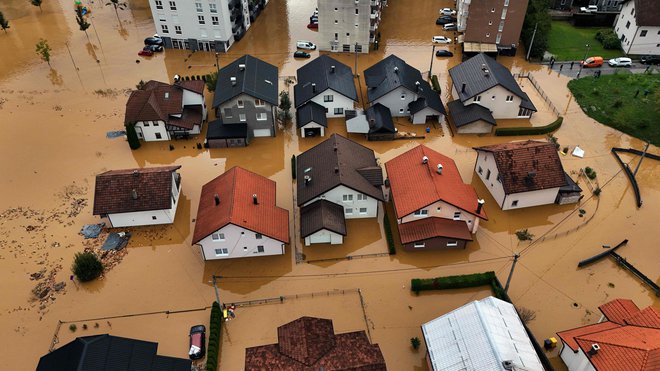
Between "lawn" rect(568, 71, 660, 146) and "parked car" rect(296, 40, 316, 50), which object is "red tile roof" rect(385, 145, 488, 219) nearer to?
"lawn" rect(568, 71, 660, 146)

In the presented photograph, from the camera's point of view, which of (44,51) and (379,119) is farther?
(44,51)

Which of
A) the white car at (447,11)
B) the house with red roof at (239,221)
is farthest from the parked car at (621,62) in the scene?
the house with red roof at (239,221)

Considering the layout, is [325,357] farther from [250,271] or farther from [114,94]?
[114,94]

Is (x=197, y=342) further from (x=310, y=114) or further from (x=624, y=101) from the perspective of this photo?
(x=624, y=101)

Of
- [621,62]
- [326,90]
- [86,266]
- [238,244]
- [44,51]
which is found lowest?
[86,266]

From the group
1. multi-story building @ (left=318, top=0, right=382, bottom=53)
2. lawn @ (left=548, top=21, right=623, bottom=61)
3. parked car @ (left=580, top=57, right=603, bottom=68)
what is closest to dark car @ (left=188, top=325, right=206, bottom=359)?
multi-story building @ (left=318, top=0, right=382, bottom=53)

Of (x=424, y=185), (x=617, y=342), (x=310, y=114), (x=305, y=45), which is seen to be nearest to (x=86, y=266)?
(x=310, y=114)

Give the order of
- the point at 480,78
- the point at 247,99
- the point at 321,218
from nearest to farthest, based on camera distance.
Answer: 1. the point at 321,218
2. the point at 247,99
3. the point at 480,78
